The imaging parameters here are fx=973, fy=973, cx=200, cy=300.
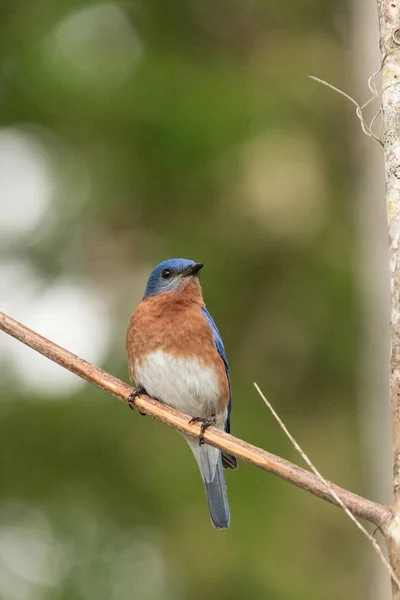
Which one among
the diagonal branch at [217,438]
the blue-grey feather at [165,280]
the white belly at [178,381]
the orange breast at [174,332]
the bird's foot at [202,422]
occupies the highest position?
the blue-grey feather at [165,280]

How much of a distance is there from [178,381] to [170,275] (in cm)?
72

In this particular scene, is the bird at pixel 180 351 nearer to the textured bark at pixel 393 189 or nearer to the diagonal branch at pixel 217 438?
the diagonal branch at pixel 217 438

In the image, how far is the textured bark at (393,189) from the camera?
305 centimetres

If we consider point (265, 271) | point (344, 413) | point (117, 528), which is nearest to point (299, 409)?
point (344, 413)

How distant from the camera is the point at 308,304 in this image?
33.3 ft

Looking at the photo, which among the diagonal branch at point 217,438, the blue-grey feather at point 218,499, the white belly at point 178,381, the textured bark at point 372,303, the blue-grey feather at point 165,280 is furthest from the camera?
the textured bark at point 372,303

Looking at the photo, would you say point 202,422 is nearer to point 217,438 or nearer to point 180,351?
point 180,351

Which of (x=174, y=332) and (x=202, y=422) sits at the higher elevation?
(x=174, y=332)

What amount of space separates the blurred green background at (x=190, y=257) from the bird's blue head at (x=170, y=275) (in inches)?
124

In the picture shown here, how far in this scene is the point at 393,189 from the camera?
325 cm

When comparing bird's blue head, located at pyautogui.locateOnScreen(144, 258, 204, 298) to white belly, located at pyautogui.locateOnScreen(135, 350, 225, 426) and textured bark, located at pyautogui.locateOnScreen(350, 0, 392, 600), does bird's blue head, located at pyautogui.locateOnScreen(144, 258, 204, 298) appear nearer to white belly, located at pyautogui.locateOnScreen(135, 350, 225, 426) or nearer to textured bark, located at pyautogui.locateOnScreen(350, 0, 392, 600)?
white belly, located at pyautogui.locateOnScreen(135, 350, 225, 426)

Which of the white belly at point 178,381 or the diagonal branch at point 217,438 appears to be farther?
the white belly at point 178,381

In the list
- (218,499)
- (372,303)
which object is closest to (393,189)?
(218,499)

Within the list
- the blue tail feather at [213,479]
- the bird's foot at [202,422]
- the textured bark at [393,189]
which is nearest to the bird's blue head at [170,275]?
the bird's foot at [202,422]
